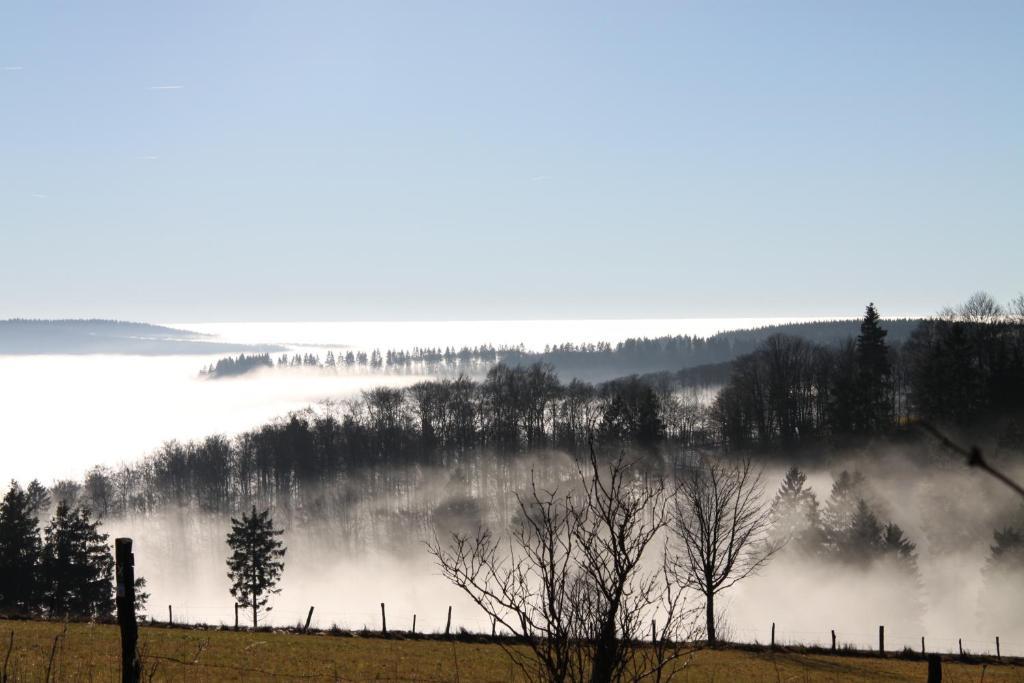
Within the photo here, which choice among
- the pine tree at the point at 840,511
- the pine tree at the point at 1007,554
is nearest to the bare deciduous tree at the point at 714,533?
Result: the pine tree at the point at 840,511

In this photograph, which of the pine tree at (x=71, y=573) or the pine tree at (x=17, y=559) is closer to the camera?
the pine tree at (x=17, y=559)

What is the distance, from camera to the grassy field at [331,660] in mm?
20281

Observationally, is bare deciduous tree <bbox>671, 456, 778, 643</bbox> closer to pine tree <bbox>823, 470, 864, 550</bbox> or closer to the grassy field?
the grassy field

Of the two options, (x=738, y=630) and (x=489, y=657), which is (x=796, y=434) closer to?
(x=738, y=630)

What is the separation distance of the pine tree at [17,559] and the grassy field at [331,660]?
26.0 m

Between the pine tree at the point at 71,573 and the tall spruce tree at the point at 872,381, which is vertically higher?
the tall spruce tree at the point at 872,381

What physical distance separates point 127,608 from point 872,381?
89829 millimetres

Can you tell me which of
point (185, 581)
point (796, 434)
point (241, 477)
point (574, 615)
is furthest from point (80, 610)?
point (796, 434)

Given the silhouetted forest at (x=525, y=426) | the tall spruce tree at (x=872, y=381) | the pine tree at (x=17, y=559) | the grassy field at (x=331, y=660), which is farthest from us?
the silhouetted forest at (x=525, y=426)

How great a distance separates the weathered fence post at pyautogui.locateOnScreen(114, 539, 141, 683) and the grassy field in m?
8.15

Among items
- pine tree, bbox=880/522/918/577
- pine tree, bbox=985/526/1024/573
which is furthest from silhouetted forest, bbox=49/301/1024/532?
pine tree, bbox=985/526/1024/573

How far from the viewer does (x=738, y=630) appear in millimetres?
55344

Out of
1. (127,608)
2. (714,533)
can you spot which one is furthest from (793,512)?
(127,608)

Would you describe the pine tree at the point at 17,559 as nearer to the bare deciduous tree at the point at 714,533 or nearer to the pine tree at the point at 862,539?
the bare deciduous tree at the point at 714,533
